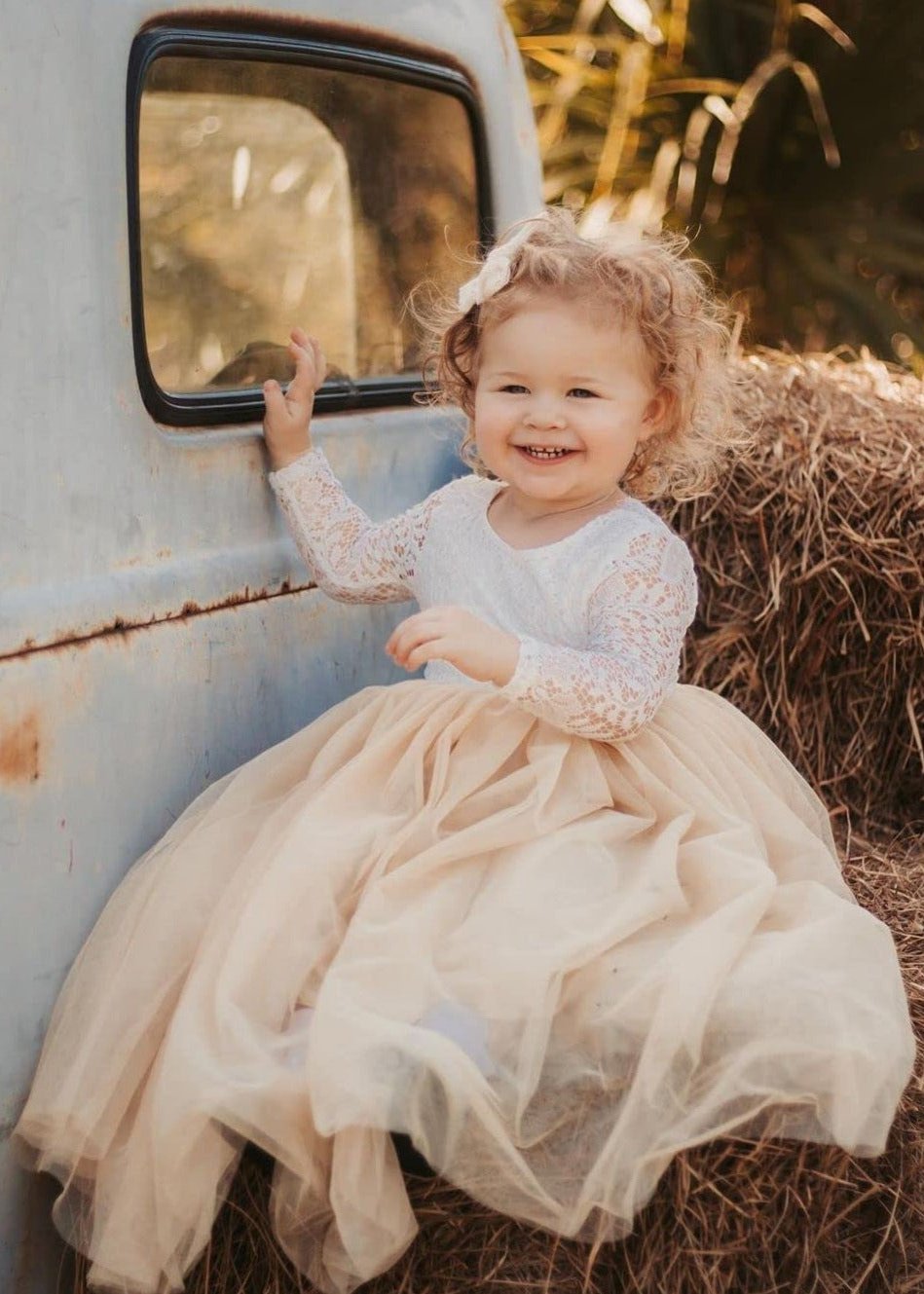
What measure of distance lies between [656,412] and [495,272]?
295 mm

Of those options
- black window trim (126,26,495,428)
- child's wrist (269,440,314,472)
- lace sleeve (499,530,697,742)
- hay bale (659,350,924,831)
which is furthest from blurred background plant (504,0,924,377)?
lace sleeve (499,530,697,742)

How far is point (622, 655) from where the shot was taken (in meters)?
1.98

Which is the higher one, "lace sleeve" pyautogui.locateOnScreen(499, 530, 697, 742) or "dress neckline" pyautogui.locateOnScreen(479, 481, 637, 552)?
"dress neckline" pyautogui.locateOnScreen(479, 481, 637, 552)

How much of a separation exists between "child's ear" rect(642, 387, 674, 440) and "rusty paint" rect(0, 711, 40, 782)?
3.07 ft

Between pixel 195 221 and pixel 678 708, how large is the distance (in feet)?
2.99

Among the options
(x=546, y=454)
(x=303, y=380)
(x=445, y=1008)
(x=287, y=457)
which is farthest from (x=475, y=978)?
(x=303, y=380)

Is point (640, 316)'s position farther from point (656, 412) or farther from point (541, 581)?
point (541, 581)

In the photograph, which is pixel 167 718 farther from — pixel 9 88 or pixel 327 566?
pixel 9 88

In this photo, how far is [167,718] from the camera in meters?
1.96

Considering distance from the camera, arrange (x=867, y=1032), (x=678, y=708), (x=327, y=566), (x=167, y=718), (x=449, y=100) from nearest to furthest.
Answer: (x=867, y=1032) < (x=167, y=718) < (x=678, y=708) < (x=327, y=566) < (x=449, y=100)

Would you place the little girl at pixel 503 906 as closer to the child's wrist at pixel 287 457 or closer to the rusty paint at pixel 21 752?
the child's wrist at pixel 287 457

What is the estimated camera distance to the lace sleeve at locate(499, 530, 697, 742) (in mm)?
1888

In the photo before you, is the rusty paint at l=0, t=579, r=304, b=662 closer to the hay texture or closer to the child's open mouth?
the child's open mouth

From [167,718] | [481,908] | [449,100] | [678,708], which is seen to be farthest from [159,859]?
[449,100]
